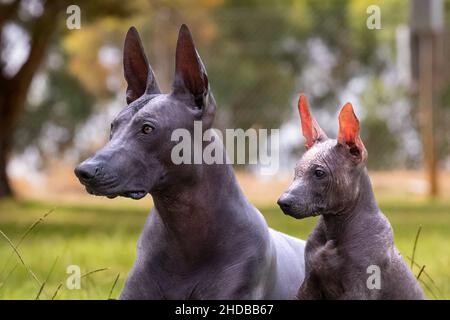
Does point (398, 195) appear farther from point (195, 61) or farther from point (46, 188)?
point (195, 61)

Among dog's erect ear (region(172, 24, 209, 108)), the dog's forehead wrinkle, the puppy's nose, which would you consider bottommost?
the puppy's nose

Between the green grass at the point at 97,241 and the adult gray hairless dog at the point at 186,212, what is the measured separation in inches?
25.8

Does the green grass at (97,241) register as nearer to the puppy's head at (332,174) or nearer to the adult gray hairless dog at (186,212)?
the adult gray hairless dog at (186,212)

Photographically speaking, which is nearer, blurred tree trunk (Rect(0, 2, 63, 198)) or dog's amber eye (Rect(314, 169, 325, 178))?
dog's amber eye (Rect(314, 169, 325, 178))

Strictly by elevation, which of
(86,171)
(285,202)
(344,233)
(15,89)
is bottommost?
(15,89)

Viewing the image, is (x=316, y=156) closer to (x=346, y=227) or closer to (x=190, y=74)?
(x=346, y=227)

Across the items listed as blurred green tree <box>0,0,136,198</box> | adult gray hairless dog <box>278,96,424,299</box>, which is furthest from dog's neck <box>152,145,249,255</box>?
blurred green tree <box>0,0,136,198</box>

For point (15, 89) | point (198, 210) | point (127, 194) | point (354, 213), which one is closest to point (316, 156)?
point (354, 213)

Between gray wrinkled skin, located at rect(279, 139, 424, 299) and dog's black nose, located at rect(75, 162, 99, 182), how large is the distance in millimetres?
533

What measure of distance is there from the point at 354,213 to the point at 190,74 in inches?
25.3

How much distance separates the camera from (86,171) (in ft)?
7.86

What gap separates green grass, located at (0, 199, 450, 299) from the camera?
4469 millimetres

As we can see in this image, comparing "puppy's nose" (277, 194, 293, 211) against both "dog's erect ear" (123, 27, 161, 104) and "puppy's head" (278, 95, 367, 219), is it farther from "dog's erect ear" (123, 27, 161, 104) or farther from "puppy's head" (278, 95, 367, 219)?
"dog's erect ear" (123, 27, 161, 104)
